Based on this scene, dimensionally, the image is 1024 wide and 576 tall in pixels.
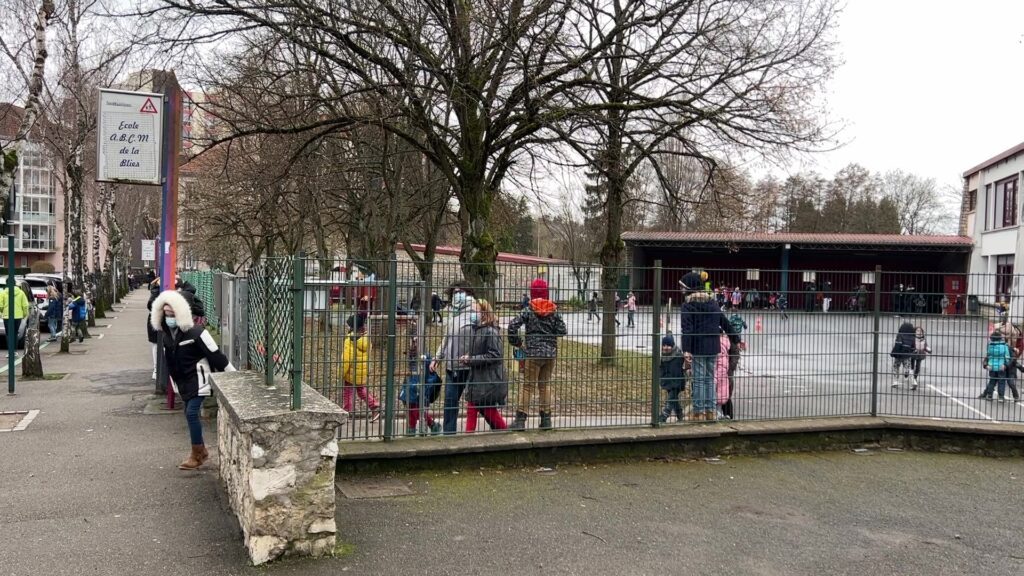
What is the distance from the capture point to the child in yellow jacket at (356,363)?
251 inches

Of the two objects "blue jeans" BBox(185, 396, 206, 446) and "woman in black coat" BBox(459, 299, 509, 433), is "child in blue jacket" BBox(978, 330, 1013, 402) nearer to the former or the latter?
"woman in black coat" BBox(459, 299, 509, 433)

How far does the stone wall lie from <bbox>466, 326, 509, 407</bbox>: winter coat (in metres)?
2.22

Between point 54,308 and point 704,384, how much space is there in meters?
20.6

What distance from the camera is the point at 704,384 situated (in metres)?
7.86

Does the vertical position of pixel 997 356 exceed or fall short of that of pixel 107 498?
it exceeds it

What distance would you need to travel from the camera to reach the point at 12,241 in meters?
11.3

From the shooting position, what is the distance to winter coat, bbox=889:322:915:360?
8234 mm

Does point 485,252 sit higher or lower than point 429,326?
higher

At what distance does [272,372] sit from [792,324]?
5154mm

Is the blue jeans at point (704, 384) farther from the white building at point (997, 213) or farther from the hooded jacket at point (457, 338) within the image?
the white building at point (997, 213)

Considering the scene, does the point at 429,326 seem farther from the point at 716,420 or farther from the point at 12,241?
the point at 12,241

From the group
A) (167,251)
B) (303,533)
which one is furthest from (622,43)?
(303,533)

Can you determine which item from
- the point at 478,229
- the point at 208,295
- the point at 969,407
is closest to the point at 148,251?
the point at 208,295

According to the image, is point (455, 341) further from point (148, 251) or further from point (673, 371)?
point (148, 251)
